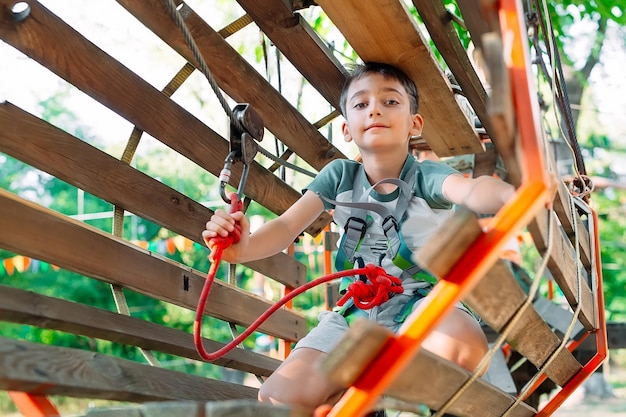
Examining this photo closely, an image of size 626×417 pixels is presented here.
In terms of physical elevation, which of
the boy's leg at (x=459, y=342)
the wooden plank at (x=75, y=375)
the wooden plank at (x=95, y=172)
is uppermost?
the wooden plank at (x=95, y=172)

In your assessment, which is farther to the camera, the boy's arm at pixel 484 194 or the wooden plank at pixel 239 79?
the wooden plank at pixel 239 79

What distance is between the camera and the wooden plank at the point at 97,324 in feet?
6.02

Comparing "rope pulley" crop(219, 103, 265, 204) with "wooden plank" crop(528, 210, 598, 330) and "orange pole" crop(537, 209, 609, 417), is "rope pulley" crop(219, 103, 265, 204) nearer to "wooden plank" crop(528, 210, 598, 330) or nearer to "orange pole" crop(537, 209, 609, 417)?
"wooden plank" crop(528, 210, 598, 330)

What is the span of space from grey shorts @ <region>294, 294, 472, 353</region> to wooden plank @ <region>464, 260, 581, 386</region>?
1.36 ft

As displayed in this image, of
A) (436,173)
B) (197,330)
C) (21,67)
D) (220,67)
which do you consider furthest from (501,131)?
(21,67)

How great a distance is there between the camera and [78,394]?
62.1 inches

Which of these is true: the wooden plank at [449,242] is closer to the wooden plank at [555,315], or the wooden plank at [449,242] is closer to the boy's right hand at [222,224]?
the boy's right hand at [222,224]

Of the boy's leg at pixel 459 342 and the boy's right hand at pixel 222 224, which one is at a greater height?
the boy's right hand at pixel 222 224

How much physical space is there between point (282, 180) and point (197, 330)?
1.61 meters

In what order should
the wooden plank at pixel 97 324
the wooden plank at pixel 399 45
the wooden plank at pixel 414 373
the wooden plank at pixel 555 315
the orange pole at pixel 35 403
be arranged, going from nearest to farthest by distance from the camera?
the wooden plank at pixel 414 373
the orange pole at pixel 35 403
the wooden plank at pixel 97 324
the wooden plank at pixel 399 45
the wooden plank at pixel 555 315

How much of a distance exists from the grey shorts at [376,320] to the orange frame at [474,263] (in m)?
0.98

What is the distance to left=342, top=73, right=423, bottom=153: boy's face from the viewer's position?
2.56 meters

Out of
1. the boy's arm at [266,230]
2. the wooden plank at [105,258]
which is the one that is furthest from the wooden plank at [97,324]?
the boy's arm at [266,230]

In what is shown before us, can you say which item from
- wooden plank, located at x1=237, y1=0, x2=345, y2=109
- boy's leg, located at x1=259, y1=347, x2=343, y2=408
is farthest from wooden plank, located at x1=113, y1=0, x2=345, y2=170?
boy's leg, located at x1=259, y1=347, x2=343, y2=408
